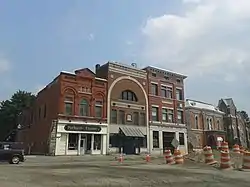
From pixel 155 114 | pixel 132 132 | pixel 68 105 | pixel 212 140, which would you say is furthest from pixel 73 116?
pixel 212 140

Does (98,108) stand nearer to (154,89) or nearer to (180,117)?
(154,89)

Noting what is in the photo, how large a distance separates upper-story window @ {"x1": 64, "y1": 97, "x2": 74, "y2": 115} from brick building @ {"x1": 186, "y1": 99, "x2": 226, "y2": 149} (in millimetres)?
25721

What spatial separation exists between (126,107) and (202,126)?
22.6 meters

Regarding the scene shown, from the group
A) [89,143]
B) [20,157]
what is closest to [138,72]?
[89,143]

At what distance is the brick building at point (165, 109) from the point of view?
1913 inches

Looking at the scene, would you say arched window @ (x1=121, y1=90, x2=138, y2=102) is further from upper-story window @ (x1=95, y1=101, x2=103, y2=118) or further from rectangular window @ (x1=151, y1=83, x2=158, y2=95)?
upper-story window @ (x1=95, y1=101, x2=103, y2=118)

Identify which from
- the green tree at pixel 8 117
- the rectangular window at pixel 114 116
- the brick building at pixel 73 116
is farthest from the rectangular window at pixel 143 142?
the green tree at pixel 8 117

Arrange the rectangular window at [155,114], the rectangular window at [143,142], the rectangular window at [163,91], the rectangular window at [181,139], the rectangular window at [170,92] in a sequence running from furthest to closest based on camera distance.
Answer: the rectangular window at [170,92] → the rectangular window at [181,139] → the rectangular window at [163,91] → the rectangular window at [155,114] → the rectangular window at [143,142]

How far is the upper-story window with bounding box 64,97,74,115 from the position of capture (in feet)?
132

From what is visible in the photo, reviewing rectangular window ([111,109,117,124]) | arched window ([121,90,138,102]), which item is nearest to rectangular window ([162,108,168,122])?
arched window ([121,90,138,102])

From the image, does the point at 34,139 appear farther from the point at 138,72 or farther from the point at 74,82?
the point at 138,72

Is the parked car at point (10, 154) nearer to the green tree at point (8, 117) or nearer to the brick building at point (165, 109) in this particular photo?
the brick building at point (165, 109)

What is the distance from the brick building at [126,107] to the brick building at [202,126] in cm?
1435

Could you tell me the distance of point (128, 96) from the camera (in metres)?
47.2
